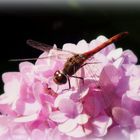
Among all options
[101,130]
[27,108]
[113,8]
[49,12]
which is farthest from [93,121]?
[49,12]

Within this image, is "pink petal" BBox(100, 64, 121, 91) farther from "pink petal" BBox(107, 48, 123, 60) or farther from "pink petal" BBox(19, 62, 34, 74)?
"pink petal" BBox(19, 62, 34, 74)

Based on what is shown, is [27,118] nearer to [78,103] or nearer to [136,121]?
[78,103]

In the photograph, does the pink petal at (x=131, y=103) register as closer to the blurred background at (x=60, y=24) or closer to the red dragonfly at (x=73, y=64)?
the red dragonfly at (x=73, y=64)

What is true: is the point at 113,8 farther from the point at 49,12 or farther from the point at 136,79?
the point at 136,79

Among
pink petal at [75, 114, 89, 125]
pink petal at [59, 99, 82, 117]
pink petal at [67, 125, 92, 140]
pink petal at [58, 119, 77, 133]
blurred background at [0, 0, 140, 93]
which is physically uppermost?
blurred background at [0, 0, 140, 93]

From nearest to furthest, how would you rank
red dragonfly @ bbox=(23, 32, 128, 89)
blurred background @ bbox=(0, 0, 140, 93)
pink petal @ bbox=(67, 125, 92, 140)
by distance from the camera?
pink petal @ bbox=(67, 125, 92, 140)
red dragonfly @ bbox=(23, 32, 128, 89)
blurred background @ bbox=(0, 0, 140, 93)

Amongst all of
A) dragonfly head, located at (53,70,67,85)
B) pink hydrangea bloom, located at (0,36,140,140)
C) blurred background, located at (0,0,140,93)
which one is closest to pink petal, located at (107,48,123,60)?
pink hydrangea bloom, located at (0,36,140,140)
